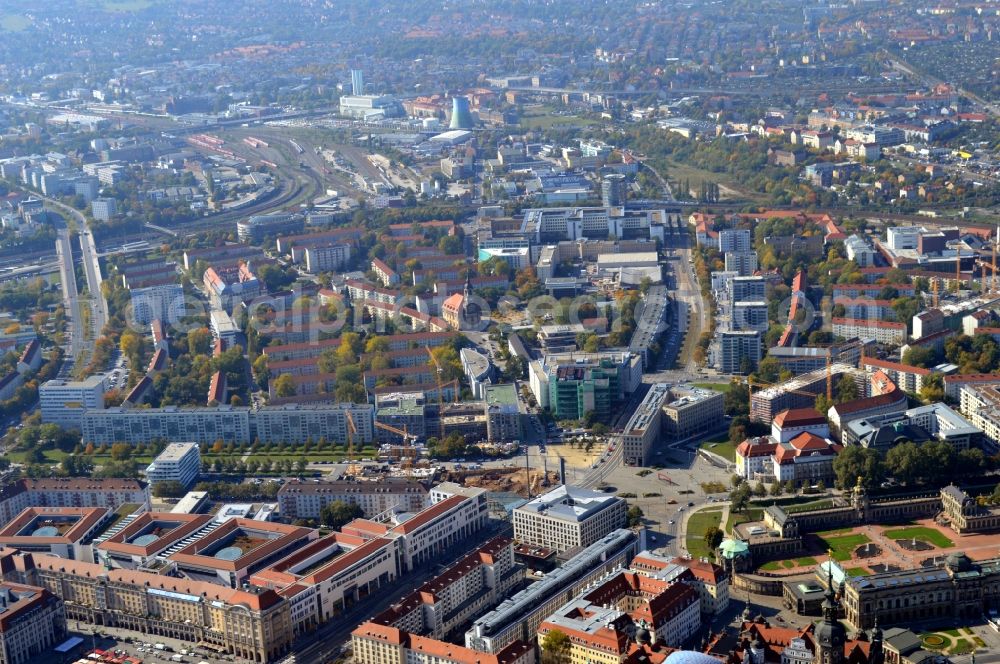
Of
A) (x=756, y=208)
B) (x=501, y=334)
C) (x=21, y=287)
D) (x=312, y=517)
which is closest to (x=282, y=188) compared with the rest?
(x=21, y=287)

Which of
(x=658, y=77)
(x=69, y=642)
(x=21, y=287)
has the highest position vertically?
(x=658, y=77)

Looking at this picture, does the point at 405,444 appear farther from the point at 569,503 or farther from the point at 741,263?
the point at 741,263

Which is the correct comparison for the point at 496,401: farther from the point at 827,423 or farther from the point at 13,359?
the point at 13,359

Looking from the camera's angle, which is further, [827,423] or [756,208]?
[756,208]

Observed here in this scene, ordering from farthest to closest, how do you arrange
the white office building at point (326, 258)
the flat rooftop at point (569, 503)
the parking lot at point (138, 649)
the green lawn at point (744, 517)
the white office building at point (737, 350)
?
1. the white office building at point (326, 258)
2. the white office building at point (737, 350)
3. the green lawn at point (744, 517)
4. the flat rooftop at point (569, 503)
5. the parking lot at point (138, 649)

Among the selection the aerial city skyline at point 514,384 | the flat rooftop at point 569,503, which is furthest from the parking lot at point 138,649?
the flat rooftop at point 569,503

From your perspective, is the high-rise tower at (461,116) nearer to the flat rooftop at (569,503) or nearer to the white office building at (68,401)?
the white office building at (68,401)
